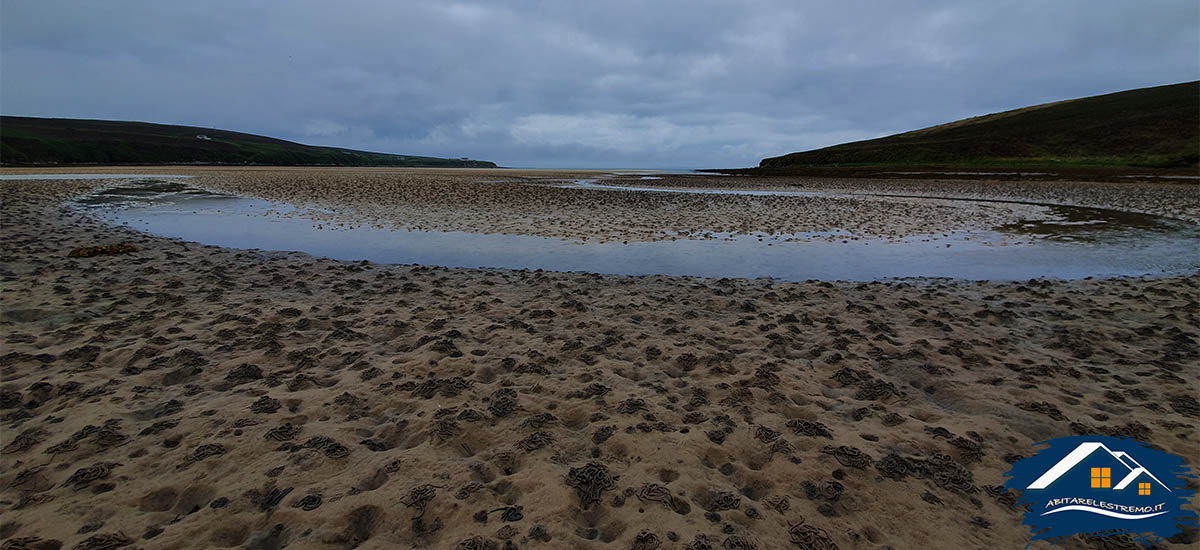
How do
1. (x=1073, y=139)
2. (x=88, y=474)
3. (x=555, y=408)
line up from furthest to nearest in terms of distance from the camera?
(x=1073, y=139), (x=555, y=408), (x=88, y=474)

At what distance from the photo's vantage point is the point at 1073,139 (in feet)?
269

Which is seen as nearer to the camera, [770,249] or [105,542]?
[105,542]

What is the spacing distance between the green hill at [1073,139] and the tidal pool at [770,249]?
2579 inches

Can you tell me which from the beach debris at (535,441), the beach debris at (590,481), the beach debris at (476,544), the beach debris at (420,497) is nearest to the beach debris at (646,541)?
the beach debris at (590,481)

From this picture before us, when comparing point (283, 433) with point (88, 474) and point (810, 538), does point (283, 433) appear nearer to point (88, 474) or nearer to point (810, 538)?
point (88, 474)

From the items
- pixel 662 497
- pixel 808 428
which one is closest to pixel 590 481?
pixel 662 497

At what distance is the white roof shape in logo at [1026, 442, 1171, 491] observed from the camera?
14.7 feet

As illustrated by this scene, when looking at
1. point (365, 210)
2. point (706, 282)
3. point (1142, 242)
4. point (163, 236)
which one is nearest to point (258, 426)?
point (706, 282)

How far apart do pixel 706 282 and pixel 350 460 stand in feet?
27.7

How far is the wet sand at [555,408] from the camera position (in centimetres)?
394

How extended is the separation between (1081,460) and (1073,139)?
108 metres

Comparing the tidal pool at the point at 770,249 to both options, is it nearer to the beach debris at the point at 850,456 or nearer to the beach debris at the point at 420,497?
the beach debris at the point at 850,456

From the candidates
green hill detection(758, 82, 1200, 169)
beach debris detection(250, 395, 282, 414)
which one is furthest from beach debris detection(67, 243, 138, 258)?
green hill detection(758, 82, 1200, 169)

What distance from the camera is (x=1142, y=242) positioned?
17062 millimetres
